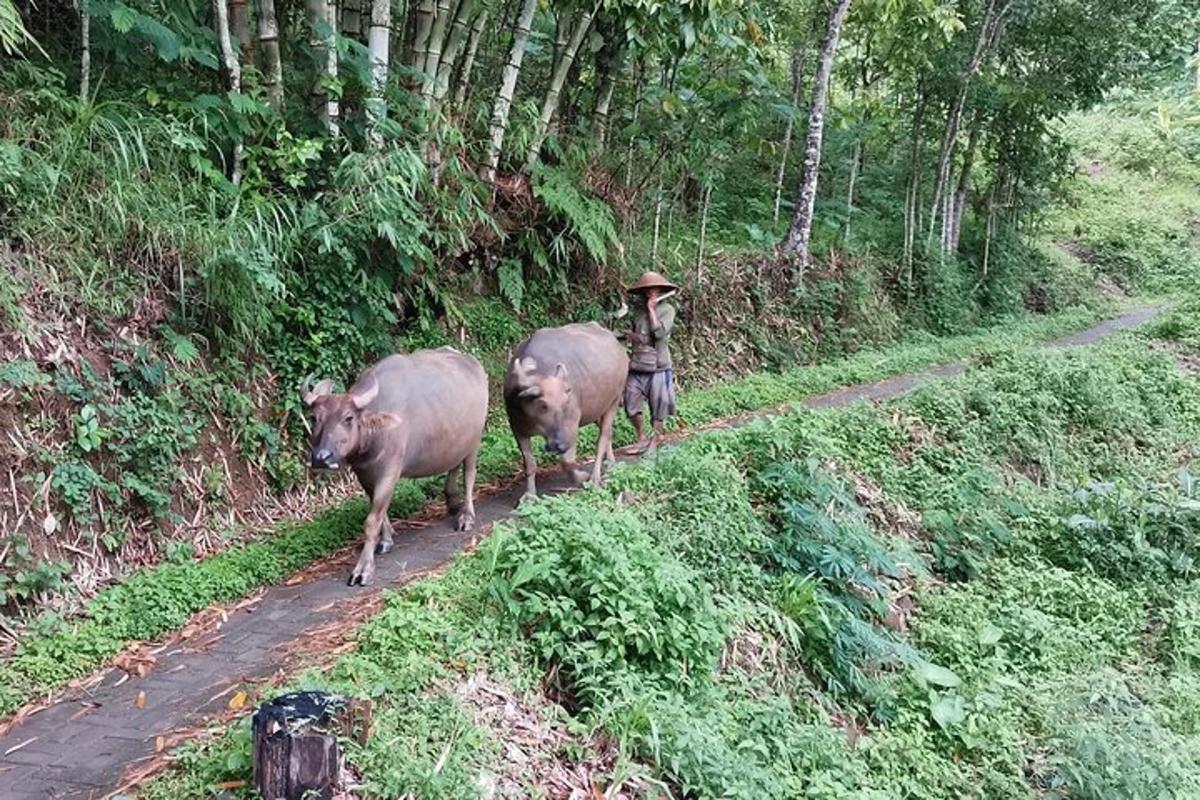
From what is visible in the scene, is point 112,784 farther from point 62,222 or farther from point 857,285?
point 857,285

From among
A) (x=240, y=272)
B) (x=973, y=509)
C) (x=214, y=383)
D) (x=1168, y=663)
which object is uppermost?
(x=240, y=272)

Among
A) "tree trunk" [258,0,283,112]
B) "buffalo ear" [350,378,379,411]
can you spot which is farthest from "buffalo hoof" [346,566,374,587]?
"tree trunk" [258,0,283,112]

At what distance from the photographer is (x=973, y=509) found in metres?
8.36

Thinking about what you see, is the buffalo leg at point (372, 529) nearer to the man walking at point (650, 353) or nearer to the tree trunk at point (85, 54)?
the man walking at point (650, 353)

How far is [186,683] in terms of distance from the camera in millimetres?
4465

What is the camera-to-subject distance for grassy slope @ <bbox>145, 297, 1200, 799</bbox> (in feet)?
13.8

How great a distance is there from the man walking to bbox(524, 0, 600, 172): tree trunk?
7.25 ft

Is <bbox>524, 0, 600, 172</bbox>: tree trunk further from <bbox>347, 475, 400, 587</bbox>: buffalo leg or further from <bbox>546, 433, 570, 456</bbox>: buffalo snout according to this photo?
<bbox>347, 475, 400, 587</bbox>: buffalo leg

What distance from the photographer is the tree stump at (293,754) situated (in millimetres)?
3066

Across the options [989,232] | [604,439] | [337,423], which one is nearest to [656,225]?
[604,439]

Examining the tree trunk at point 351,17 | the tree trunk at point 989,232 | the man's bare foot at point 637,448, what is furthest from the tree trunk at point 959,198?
the tree trunk at point 351,17

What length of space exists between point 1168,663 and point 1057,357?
5723mm

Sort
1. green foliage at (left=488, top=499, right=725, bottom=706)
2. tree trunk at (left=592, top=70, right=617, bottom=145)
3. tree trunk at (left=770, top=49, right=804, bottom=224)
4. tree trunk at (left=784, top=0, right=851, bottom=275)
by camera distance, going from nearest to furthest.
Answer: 1. green foliage at (left=488, top=499, right=725, bottom=706)
2. tree trunk at (left=592, top=70, right=617, bottom=145)
3. tree trunk at (left=784, top=0, right=851, bottom=275)
4. tree trunk at (left=770, top=49, right=804, bottom=224)

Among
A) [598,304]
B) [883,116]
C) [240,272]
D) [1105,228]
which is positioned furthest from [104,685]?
[1105,228]
